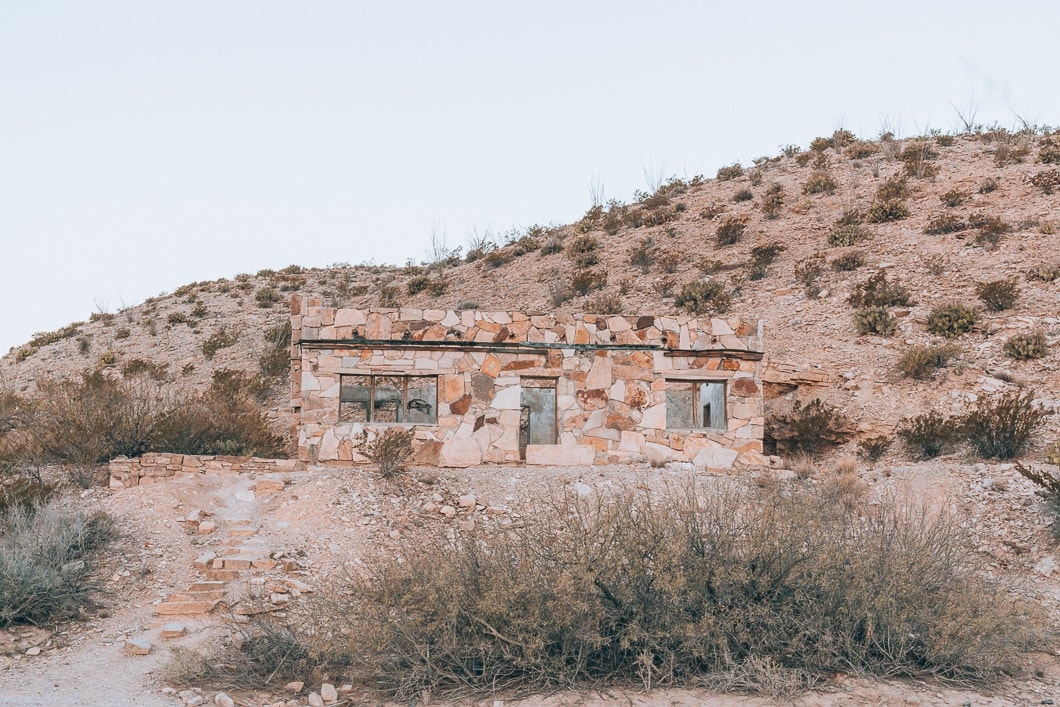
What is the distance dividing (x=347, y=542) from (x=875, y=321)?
14249mm

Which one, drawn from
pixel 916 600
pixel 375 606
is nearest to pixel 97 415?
pixel 375 606

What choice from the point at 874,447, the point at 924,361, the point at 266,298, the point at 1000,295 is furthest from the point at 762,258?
the point at 266,298

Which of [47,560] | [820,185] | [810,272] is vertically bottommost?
[47,560]

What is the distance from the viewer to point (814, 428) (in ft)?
58.5

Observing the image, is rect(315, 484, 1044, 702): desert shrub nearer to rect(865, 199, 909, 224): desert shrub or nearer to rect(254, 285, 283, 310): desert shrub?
→ rect(865, 199, 909, 224): desert shrub

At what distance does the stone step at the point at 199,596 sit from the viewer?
35.5 feet

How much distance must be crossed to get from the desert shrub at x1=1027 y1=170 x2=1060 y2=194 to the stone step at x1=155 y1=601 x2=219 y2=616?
26.6m

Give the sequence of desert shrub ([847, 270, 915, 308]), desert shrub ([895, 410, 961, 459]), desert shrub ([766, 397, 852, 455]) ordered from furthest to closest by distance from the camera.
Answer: desert shrub ([847, 270, 915, 308]) < desert shrub ([766, 397, 852, 455]) < desert shrub ([895, 410, 961, 459])

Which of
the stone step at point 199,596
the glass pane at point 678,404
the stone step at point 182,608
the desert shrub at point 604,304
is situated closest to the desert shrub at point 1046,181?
the desert shrub at point 604,304

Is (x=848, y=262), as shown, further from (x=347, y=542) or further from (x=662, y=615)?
(x=662, y=615)

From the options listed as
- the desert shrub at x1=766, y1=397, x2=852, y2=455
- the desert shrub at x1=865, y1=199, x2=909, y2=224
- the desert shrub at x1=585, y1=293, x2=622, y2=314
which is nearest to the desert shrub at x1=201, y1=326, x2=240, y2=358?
the desert shrub at x1=585, y1=293, x2=622, y2=314

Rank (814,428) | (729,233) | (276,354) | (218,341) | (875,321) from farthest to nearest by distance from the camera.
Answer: (218,341)
(729,233)
(276,354)
(875,321)
(814,428)

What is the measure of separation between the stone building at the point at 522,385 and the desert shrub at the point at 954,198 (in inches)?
546

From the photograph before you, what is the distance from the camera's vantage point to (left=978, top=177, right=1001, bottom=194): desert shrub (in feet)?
91.5
